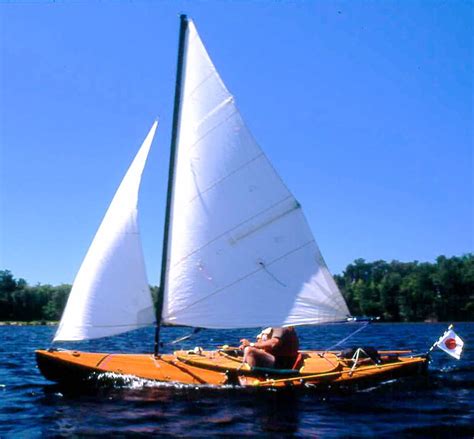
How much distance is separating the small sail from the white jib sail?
31.3 inches

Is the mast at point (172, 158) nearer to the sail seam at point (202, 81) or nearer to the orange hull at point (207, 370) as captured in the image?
the sail seam at point (202, 81)

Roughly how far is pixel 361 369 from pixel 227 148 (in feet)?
22.1

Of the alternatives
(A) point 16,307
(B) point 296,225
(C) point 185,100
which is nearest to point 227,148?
(C) point 185,100

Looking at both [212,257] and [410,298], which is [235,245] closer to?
[212,257]

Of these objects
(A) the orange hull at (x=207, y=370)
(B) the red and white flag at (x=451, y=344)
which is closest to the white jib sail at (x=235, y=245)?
(A) the orange hull at (x=207, y=370)

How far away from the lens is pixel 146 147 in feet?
43.6

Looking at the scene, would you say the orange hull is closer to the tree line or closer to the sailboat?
the sailboat

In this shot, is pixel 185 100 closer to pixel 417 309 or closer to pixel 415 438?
pixel 415 438

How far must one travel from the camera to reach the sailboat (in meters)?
12.5

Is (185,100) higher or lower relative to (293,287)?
higher

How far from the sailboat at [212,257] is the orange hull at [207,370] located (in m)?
0.05

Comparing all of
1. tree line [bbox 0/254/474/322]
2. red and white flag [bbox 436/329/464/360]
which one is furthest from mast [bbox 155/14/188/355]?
tree line [bbox 0/254/474/322]

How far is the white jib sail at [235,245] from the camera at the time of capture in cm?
1262

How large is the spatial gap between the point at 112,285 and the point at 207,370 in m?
3.43
